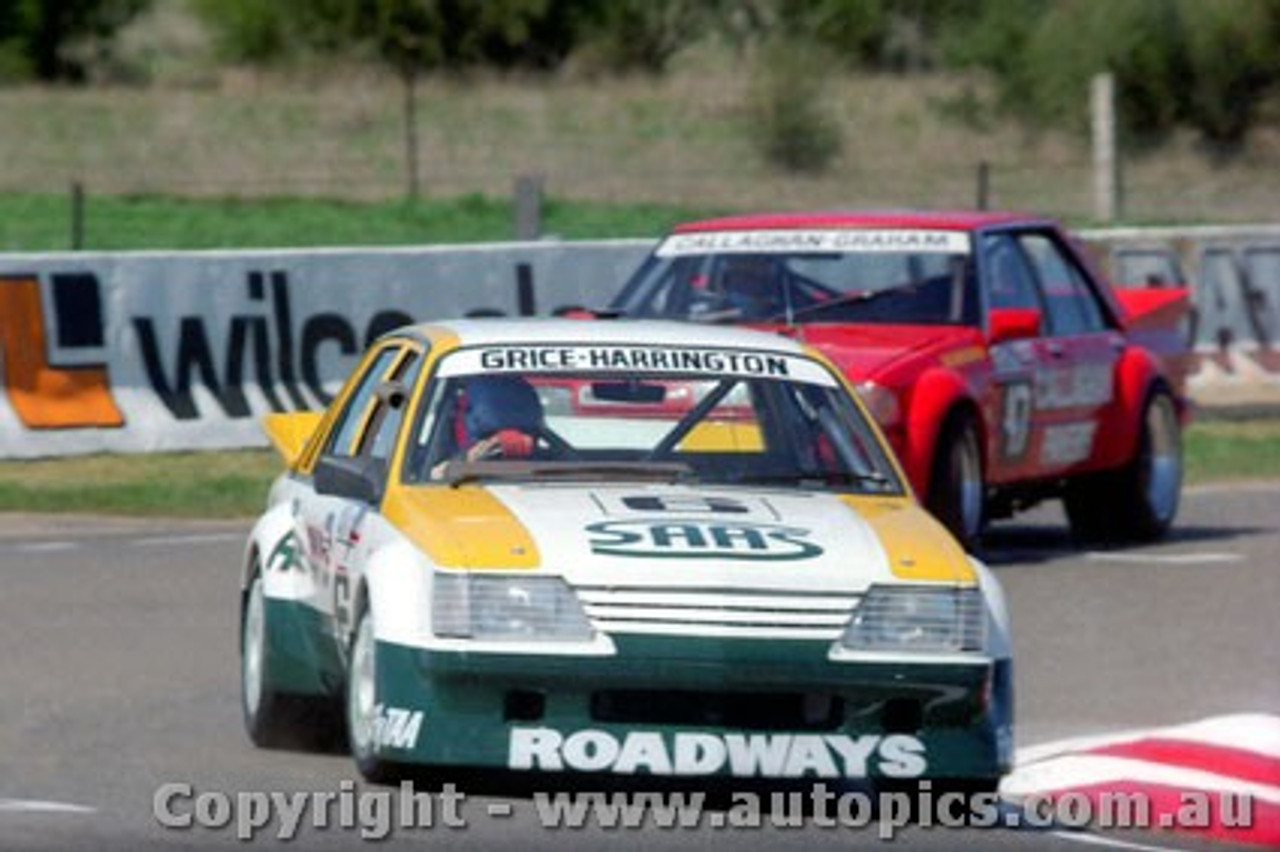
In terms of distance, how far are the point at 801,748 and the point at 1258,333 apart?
18.4m

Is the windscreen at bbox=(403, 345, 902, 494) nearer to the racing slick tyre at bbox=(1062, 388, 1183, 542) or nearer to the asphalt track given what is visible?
the asphalt track

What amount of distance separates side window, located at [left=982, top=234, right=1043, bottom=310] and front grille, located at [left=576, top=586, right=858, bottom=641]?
793cm

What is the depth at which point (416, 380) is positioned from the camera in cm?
1018

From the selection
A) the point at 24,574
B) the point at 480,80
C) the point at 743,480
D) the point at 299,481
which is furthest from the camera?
the point at 480,80

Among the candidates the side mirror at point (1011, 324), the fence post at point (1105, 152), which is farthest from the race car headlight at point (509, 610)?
the fence post at point (1105, 152)

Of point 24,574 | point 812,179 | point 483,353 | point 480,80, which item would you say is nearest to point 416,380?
point 483,353

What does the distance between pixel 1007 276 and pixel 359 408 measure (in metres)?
6.75

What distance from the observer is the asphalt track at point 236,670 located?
8.92 m

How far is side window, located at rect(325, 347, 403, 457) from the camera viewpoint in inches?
418

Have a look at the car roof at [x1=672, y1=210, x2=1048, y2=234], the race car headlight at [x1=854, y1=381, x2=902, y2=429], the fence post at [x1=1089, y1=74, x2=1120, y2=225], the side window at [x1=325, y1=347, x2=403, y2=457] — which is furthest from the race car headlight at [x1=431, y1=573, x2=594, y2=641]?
the fence post at [x1=1089, y1=74, x2=1120, y2=225]

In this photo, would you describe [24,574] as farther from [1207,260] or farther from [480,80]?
[480,80]

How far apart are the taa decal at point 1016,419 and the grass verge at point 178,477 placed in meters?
4.87

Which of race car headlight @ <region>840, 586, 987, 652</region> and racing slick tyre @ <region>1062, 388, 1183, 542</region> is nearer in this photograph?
race car headlight @ <region>840, 586, 987, 652</region>

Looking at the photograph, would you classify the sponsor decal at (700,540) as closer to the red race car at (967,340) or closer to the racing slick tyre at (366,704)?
the racing slick tyre at (366,704)
